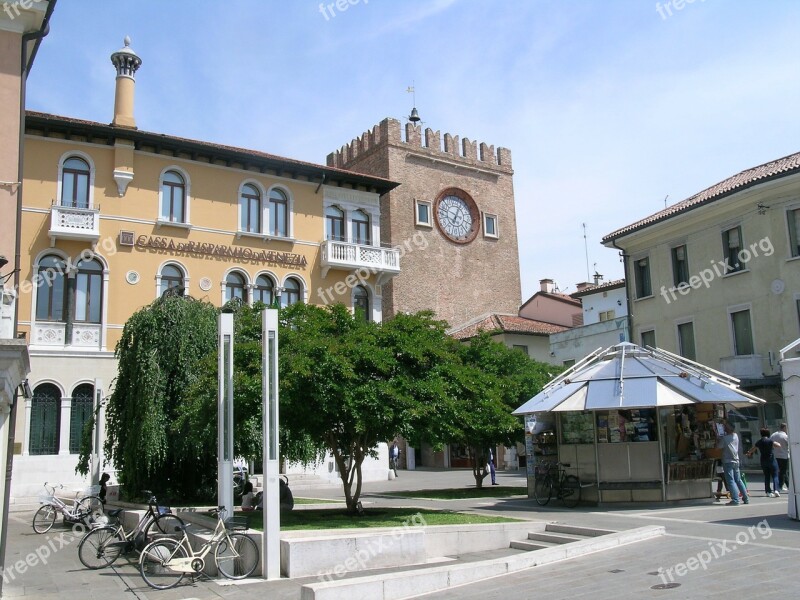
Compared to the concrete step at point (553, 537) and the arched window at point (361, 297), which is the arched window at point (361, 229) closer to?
the arched window at point (361, 297)

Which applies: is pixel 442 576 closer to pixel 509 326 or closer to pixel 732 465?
pixel 732 465

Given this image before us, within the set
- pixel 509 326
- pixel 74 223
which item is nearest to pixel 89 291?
pixel 74 223

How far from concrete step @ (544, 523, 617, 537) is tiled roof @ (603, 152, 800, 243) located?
660 inches

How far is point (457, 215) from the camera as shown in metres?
47.5

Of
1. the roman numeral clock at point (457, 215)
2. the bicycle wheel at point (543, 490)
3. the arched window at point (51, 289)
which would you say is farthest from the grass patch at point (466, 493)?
the roman numeral clock at point (457, 215)

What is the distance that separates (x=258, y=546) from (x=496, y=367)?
15.0 meters

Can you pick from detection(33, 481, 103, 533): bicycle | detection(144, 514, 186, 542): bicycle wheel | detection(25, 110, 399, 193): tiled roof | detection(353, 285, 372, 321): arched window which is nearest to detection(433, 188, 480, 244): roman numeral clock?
detection(25, 110, 399, 193): tiled roof

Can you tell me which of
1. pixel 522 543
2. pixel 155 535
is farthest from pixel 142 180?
pixel 522 543

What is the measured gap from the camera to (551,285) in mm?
54375

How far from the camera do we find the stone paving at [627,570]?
8945 millimetres

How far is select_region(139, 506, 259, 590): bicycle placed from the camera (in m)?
10.9

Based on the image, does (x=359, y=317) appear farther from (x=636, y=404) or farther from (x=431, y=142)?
(x=431, y=142)

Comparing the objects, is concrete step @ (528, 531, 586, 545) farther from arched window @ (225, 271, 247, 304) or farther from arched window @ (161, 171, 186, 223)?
arched window @ (161, 171, 186, 223)

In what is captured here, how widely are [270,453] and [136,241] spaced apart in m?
19.6
